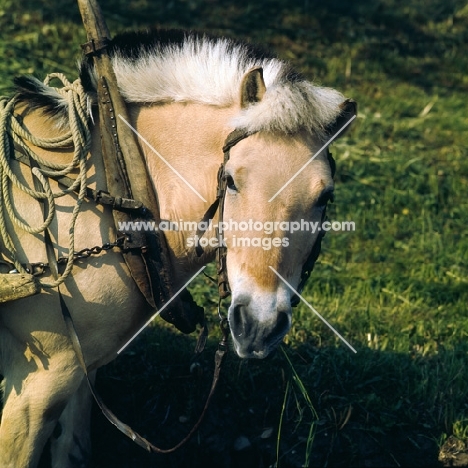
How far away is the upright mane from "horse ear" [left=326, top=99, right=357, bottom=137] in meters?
0.03

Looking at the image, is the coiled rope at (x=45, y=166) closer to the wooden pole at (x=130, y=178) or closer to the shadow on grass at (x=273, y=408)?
the wooden pole at (x=130, y=178)

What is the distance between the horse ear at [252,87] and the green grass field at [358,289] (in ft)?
4.94

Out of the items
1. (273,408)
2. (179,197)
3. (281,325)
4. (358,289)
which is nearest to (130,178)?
(179,197)

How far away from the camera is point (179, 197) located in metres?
3.05

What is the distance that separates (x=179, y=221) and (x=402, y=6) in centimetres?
778

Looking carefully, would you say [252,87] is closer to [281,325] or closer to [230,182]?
[230,182]

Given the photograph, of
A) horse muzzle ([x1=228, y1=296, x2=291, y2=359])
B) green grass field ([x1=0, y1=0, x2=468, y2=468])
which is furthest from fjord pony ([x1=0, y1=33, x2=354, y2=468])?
green grass field ([x1=0, y1=0, x2=468, y2=468])

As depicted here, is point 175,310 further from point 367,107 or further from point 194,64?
point 367,107

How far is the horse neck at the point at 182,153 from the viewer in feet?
9.88

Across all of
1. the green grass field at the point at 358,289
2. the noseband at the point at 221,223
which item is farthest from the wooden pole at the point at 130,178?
the green grass field at the point at 358,289

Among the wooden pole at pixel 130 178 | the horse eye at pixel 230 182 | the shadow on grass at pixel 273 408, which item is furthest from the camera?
the shadow on grass at pixel 273 408

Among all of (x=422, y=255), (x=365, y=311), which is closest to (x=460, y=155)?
(x=422, y=255)

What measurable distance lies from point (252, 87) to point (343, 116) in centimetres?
40

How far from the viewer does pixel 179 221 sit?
10.0 feet
